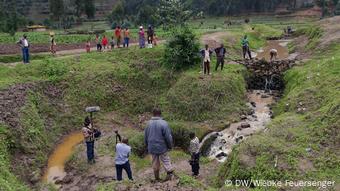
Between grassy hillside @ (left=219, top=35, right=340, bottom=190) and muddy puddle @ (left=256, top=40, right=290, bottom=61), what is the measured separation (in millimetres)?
14667

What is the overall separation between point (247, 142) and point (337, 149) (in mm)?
3269

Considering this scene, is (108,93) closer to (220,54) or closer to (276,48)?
(220,54)

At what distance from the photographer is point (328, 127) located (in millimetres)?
16828

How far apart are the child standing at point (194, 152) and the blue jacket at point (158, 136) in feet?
11.2

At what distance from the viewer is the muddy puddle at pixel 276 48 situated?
37.4m

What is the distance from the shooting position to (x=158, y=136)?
1359 cm

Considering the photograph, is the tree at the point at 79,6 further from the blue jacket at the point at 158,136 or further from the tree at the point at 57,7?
the blue jacket at the point at 158,136

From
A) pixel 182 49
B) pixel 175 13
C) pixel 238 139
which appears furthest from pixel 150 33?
pixel 238 139

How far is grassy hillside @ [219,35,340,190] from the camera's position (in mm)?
14484

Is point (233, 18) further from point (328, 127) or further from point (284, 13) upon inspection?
point (328, 127)

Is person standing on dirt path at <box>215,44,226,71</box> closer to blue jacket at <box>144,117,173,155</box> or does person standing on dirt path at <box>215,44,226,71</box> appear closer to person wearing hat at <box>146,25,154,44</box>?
person wearing hat at <box>146,25,154,44</box>

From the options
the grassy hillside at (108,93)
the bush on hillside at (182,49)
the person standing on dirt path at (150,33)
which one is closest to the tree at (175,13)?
the person standing on dirt path at (150,33)

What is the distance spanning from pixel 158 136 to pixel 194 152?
439 centimetres

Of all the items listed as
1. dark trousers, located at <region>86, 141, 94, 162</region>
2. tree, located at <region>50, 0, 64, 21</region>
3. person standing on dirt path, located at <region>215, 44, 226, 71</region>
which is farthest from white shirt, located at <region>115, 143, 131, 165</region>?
tree, located at <region>50, 0, 64, 21</region>
